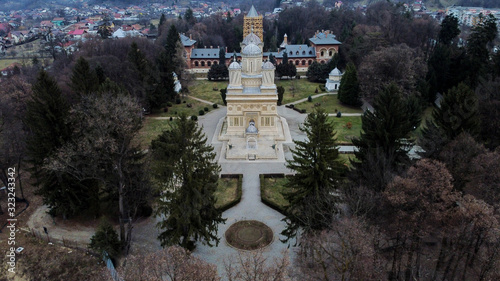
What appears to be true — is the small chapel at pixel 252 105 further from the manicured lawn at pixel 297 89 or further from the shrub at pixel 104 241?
the shrub at pixel 104 241

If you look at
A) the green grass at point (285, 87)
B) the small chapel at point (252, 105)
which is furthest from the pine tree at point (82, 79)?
the green grass at point (285, 87)

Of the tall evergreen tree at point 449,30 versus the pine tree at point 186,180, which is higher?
the tall evergreen tree at point 449,30

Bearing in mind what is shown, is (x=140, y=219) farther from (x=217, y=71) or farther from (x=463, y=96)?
(x=217, y=71)

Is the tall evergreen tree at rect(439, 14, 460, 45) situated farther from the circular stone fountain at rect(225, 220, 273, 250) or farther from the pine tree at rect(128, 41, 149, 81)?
the circular stone fountain at rect(225, 220, 273, 250)

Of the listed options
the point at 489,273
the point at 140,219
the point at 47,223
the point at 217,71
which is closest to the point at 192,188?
the point at 140,219

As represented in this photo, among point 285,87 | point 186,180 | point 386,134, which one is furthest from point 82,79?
point 285,87

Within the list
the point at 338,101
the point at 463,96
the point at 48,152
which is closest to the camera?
the point at 48,152
